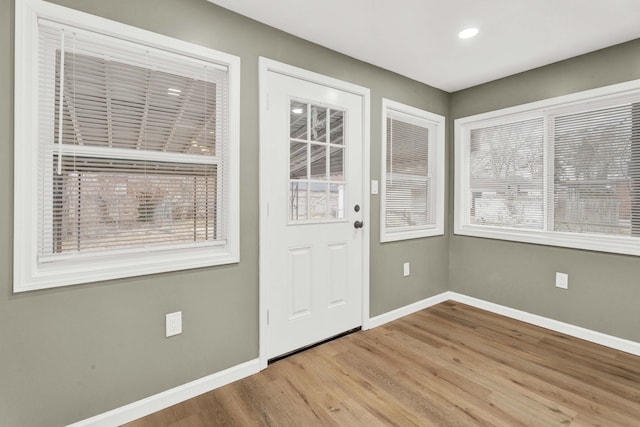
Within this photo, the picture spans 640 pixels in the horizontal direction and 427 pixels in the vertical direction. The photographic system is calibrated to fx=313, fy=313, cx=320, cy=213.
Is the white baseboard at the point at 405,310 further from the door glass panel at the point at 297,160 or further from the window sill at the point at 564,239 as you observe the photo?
the door glass panel at the point at 297,160

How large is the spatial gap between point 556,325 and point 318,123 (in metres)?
2.83

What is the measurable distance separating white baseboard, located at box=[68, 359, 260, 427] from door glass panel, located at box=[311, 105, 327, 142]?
5.70 feet

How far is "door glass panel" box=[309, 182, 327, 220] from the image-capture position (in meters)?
2.50

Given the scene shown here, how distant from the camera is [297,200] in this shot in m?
2.42

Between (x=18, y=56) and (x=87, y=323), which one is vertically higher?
(x=18, y=56)

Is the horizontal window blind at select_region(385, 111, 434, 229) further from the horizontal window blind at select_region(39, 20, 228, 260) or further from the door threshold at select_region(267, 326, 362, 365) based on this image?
the horizontal window blind at select_region(39, 20, 228, 260)

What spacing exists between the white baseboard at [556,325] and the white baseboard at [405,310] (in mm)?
202

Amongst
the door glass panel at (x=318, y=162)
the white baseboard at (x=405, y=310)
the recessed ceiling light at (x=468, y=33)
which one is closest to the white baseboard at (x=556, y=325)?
the white baseboard at (x=405, y=310)

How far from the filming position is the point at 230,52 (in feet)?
6.72

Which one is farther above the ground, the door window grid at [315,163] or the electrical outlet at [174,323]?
the door window grid at [315,163]

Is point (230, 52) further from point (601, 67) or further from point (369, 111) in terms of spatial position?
point (601, 67)

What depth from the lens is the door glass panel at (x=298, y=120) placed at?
2.38 m

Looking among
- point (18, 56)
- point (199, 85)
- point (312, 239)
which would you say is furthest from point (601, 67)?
point (18, 56)

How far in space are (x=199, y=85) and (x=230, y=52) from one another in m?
0.31
